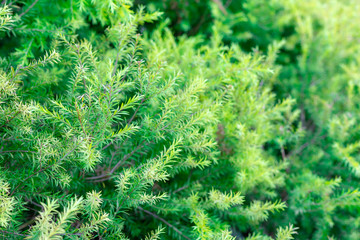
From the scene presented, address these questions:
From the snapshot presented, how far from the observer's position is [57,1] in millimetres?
1036

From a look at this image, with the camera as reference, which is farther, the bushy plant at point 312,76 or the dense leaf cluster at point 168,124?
the bushy plant at point 312,76

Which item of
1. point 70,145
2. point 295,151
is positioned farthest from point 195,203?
point 295,151

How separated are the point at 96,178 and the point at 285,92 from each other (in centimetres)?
127

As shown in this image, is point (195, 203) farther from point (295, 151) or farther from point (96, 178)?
point (295, 151)

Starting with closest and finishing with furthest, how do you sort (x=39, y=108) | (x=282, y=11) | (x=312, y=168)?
(x=39, y=108)
(x=312, y=168)
(x=282, y=11)

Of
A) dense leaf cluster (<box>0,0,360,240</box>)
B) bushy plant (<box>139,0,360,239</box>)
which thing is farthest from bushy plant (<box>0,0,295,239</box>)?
bushy plant (<box>139,0,360,239</box>)

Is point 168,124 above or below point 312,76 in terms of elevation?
above

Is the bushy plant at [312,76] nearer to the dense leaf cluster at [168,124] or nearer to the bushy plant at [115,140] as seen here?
the dense leaf cluster at [168,124]

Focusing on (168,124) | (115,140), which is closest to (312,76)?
(168,124)

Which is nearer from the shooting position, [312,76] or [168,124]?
[168,124]

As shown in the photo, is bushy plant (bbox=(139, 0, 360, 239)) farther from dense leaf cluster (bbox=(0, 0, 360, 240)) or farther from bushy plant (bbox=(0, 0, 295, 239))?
bushy plant (bbox=(0, 0, 295, 239))

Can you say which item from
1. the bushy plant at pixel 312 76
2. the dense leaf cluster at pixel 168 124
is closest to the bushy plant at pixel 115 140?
the dense leaf cluster at pixel 168 124

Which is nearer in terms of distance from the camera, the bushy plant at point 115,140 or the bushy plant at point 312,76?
the bushy plant at point 115,140

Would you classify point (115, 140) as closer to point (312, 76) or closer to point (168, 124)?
point (168, 124)
